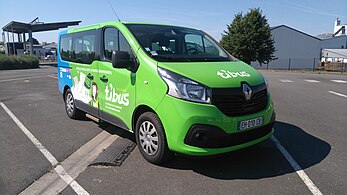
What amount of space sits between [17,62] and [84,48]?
1213 inches

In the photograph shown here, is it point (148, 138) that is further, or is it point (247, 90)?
point (148, 138)

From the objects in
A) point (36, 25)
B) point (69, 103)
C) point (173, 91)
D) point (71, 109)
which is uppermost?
point (36, 25)

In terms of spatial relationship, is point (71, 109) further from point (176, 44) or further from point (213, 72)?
point (213, 72)

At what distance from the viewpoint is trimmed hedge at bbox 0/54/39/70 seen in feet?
97.0

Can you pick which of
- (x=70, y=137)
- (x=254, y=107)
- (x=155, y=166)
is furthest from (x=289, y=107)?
(x=70, y=137)

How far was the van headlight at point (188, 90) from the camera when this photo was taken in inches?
127

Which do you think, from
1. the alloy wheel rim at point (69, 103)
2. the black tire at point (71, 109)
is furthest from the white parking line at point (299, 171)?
the alloy wheel rim at point (69, 103)

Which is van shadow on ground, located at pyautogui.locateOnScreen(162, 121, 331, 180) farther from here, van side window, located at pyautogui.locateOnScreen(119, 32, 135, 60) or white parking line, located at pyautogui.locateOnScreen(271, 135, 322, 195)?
van side window, located at pyautogui.locateOnScreen(119, 32, 135, 60)

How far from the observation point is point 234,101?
3.32m

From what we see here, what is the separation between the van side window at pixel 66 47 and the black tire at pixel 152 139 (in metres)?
2.99

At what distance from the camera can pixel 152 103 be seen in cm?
351

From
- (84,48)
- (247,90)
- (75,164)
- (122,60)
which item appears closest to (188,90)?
(247,90)

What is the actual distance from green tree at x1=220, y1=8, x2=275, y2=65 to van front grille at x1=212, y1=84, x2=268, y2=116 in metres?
32.4

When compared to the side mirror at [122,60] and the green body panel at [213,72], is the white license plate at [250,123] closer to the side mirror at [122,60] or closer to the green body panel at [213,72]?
the green body panel at [213,72]
